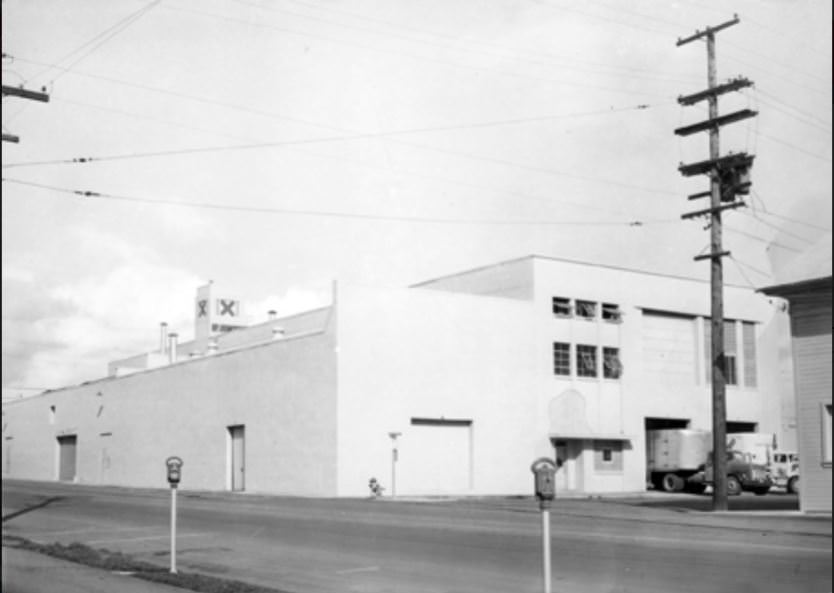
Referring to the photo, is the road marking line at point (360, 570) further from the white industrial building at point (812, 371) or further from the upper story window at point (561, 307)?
the upper story window at point (561, 307)

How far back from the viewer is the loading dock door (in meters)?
69.9

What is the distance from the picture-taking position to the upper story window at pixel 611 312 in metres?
49.6

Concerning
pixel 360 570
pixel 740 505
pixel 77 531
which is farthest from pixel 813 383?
pixel 740 505

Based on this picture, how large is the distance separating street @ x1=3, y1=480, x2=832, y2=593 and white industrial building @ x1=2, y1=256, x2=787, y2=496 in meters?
13.6

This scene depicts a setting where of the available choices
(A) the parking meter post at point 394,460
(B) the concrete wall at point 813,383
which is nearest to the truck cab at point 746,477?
(A) the parking meter post at point 394,460

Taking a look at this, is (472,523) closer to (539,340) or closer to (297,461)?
(297,461)

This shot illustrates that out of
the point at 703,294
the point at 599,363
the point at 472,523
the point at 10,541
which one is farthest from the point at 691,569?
the point at 703,294

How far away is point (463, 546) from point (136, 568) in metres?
5.92

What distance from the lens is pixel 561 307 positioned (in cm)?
4812

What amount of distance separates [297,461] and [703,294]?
929 inches

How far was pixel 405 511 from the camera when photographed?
92.1 feet

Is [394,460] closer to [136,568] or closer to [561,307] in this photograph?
[561,307]

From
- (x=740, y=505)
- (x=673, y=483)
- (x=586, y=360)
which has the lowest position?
(x=673, y=483)

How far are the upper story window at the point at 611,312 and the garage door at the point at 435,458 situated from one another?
986 centimetres
